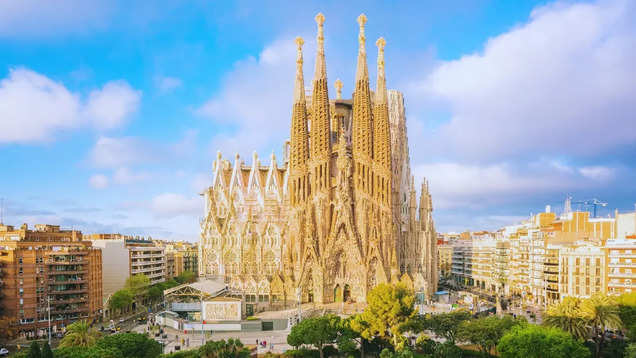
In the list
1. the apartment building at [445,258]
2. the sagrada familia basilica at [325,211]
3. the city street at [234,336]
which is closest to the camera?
the city street at [234,336]

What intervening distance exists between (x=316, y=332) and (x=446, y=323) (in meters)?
9.27

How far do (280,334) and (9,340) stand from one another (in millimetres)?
23319

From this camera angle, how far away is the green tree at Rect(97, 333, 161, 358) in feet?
79.7

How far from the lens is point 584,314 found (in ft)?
97.0

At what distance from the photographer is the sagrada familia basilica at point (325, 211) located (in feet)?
171

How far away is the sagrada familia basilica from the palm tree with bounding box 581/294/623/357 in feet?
72.3

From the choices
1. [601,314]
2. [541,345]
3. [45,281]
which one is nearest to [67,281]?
[45,281]

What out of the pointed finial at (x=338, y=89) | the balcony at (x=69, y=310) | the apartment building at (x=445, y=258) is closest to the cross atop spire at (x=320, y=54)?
the pointed finial at (x=338, y=89)

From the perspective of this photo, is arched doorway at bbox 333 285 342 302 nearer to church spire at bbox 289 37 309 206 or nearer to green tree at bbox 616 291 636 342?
church spire at bbox 289 37 309 206

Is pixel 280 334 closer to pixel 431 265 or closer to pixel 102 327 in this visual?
pixel 102 327

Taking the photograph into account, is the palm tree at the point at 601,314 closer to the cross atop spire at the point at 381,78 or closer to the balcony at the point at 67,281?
the cross atop spire at the point at 381,78

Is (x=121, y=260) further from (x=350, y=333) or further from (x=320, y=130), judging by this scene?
(x=350, y=333)

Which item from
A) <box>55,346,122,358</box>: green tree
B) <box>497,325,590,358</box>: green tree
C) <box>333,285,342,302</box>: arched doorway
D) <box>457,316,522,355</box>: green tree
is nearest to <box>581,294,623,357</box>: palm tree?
<box>497,325,590,358</box>: green tree

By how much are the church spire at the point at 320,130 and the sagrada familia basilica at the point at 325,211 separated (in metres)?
0.12
